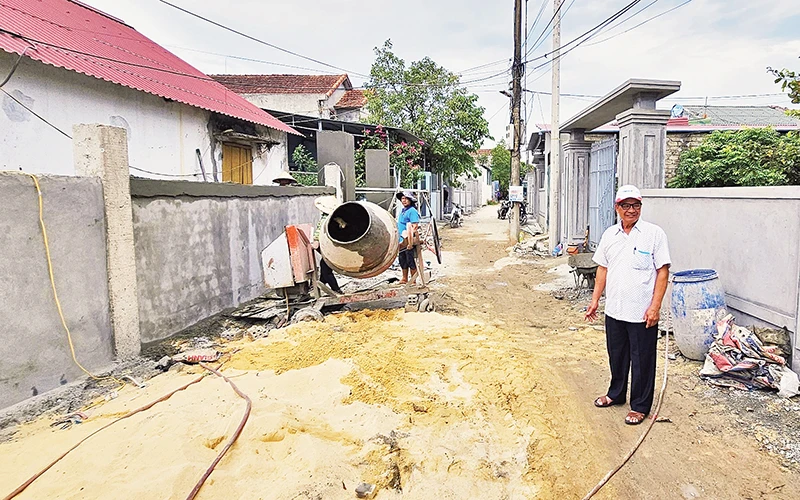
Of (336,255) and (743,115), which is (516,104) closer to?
(743,115)

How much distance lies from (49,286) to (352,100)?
22.9m

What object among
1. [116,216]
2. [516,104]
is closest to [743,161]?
[516,104]

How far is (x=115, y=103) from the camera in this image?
9.16 m

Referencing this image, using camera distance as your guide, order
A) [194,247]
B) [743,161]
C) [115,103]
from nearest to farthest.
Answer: [194,247] < [743,161] < [115,103]

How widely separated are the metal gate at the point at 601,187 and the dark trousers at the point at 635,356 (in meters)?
6.04

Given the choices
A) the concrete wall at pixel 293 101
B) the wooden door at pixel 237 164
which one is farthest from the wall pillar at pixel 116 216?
the concrete wall at pixel 293 101

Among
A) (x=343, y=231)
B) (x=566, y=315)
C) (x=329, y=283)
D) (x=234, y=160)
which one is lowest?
(x=566, y=315)

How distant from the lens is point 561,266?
10773 millimetres

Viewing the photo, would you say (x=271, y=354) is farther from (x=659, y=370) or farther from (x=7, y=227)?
(x=659, y=370)

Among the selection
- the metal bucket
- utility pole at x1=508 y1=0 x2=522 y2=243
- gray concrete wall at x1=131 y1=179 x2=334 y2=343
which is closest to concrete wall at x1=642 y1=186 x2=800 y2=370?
the metal bucket

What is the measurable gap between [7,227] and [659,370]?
5592mm

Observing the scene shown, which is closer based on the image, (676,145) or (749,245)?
(749,245)

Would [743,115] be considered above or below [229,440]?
above

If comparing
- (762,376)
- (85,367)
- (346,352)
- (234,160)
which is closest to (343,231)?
(346,352)
